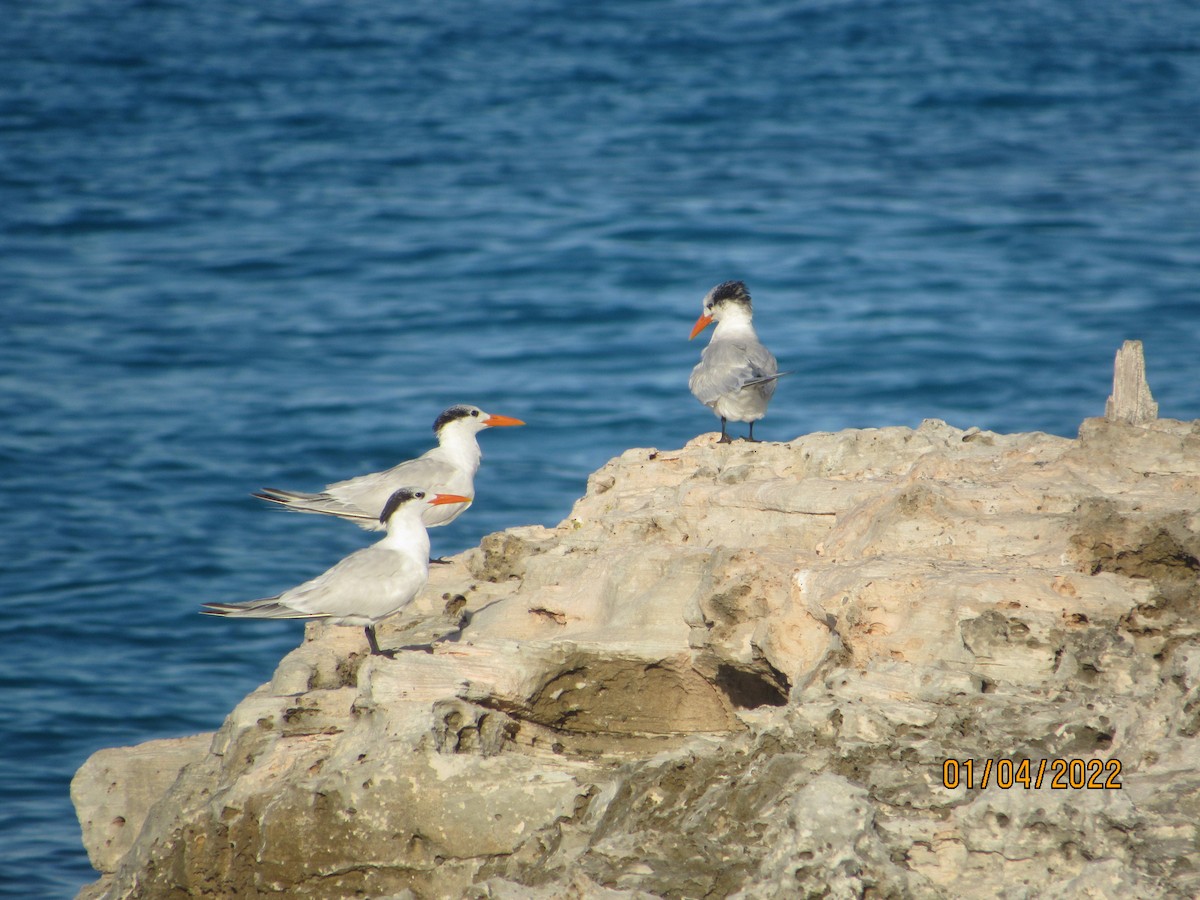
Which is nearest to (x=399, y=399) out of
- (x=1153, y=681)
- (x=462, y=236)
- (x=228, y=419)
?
(x=228, y=419)

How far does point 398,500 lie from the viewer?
600cm

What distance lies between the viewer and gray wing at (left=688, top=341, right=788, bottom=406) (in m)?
7.11

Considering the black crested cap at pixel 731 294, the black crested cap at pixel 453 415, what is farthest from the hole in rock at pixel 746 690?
the black crested cap at pixel 731 294

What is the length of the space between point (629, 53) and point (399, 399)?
15441 mm

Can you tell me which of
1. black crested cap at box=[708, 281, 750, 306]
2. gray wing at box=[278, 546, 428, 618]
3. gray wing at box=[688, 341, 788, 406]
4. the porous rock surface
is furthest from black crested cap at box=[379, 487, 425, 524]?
black crested cap at box=[708, 281, 750, 306]

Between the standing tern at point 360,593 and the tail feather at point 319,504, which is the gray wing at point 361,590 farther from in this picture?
the tail feather at point 319,504

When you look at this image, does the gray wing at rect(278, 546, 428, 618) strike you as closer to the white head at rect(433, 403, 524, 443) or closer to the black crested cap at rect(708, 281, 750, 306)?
the white head at rect(433, 403, 524, 443)

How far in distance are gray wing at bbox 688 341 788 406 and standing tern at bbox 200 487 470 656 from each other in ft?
6.88

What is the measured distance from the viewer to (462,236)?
25.0 m

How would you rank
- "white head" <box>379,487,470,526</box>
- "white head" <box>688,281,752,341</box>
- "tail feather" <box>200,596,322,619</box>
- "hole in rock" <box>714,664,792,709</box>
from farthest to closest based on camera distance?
"white head" <box>688,281,752,341</box>, "white head" <box>379,487,470,526</box>, "tail feather" <box>200,596,322,619</box>, "hole in rock" <box>714,664,792,709</box>

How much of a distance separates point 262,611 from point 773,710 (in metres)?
2.37

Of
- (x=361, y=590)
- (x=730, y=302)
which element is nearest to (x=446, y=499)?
(x=361, y=590)

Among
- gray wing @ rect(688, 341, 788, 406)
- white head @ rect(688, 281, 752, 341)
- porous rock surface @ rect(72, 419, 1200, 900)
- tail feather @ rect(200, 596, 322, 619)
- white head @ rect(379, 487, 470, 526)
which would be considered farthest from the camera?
white head @ rect(688, 281, 752, 341)

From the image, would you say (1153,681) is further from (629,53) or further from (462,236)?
(629,53)
